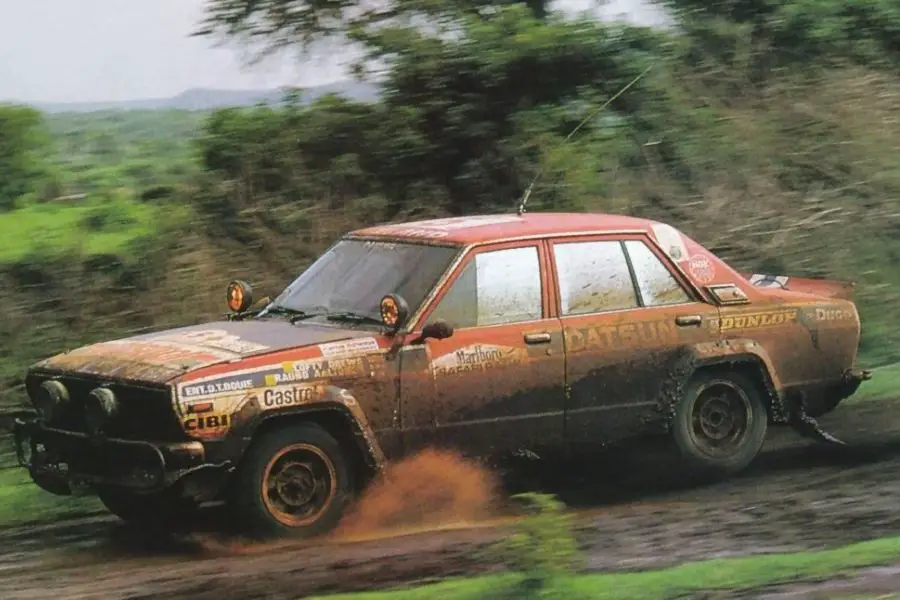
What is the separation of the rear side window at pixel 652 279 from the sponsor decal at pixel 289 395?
242cm

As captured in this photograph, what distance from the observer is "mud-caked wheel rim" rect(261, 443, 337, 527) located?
7523 mm

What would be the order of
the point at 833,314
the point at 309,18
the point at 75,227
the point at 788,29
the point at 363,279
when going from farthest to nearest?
1. the point at 788,29
2. the point at 309,18
3. the point at 75,227
4. the point at 833,314
5. the point at 363,279

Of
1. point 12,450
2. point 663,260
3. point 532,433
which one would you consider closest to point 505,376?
point 532,433

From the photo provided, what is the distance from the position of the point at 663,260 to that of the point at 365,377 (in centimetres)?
235

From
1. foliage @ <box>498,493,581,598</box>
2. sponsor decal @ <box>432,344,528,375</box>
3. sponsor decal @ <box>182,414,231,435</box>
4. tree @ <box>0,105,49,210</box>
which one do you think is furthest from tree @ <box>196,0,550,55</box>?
foliage @ <box>498,493,581,598</box>

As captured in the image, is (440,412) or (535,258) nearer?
(440,412)

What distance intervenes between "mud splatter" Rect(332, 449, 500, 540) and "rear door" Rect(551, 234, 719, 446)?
0.68 meters

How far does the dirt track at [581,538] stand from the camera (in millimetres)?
6711

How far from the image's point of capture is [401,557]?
23.5ft

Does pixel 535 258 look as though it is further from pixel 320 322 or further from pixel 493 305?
pixel 320 322

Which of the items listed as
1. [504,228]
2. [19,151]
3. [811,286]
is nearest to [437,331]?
[504,228]

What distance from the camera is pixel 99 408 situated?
24.5ft

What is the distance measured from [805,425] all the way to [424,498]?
295 cm

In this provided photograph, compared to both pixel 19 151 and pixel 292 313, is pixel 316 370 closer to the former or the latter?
pixel 292 313
